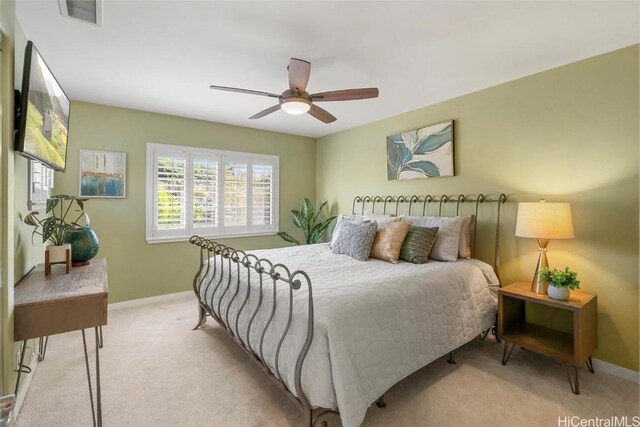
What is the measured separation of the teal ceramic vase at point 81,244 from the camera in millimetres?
2160

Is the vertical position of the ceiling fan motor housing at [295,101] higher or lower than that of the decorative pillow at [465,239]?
higher

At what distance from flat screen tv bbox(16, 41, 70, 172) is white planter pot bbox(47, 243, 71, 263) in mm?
573

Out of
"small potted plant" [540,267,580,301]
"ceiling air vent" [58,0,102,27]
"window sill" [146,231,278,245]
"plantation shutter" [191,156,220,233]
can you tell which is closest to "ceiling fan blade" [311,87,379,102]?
"ceiling air vent" [58,0,102,27]

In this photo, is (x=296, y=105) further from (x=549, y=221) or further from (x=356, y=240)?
(x=549, y=221)

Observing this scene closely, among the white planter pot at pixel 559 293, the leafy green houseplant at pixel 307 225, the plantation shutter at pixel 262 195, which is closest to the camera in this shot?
the white planter pot at pixel 559 293

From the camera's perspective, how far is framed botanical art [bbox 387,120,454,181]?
3.45 m

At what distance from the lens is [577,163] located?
254 centimetres

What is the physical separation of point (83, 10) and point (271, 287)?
7.06 ft

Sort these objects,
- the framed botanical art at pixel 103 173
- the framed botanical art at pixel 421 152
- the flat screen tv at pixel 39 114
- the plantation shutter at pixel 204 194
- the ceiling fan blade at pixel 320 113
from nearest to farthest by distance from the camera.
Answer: the flat screen tv at pixel 39 114, the ceiling fan blade at pixel 320 113, the framed botanical art at pixel 421 152, the framed botanical art at pixel 103 173, the plantation shutter at pixel 204 194

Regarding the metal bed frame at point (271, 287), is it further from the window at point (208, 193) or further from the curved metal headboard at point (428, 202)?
the window at point (208, 193)

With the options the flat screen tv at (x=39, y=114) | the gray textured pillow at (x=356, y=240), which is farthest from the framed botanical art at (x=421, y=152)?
the flat screen tv at (x=39, y=114)

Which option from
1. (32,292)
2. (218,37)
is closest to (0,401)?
(32,292)

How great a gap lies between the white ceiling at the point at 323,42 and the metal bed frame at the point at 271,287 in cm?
132


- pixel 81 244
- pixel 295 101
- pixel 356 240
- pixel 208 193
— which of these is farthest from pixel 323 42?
pixel 208 193
